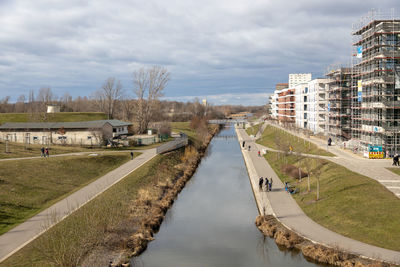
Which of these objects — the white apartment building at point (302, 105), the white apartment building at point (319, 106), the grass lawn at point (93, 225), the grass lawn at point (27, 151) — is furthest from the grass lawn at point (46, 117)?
the white apartment building at point (319, 106)

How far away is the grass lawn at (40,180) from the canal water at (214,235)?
10275 mm

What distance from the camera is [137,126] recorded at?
80.8 meters

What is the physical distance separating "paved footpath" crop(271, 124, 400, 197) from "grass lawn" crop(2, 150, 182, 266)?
20.2 meters

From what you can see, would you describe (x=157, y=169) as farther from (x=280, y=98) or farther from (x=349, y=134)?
(x=280, y=98)

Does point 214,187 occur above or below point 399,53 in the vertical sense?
below

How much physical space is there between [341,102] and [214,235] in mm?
42897

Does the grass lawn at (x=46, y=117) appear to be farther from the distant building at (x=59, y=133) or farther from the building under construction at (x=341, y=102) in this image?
Result: the building under construction at (x=341, y=102)

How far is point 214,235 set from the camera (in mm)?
24812

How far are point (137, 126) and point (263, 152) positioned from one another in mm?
34706

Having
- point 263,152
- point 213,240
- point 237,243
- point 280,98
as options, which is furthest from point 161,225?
point 280,98

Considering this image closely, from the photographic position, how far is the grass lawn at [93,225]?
1603cm

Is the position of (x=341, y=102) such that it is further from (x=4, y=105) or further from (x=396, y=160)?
(x=4, y=105)

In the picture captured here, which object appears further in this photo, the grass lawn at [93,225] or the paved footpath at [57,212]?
the paved footpath at [57,212]

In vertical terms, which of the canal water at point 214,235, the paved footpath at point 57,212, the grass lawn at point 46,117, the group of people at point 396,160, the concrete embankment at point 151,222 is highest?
the grass lawn at point 46,117
